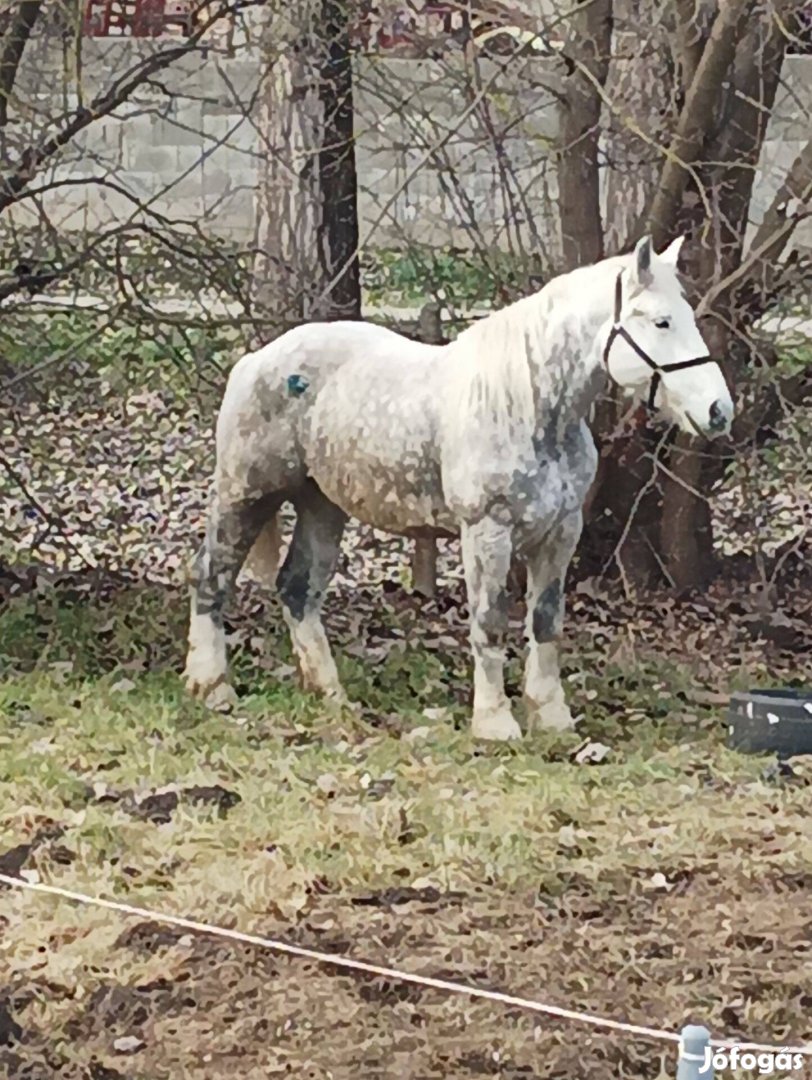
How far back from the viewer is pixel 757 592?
8477 millimetres

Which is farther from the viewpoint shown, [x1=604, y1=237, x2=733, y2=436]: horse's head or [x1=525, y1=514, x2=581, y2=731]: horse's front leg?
[x1=525, y1=514, x2=581, y2=731]: horse's front leg

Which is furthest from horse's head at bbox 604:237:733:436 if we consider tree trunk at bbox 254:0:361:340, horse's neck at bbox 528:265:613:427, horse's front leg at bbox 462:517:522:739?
tree trunk at bbox 254:0:361:340

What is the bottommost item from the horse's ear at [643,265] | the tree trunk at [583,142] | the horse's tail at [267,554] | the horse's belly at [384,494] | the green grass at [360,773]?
the green grass at [360,773]

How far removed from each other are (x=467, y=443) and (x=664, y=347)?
710 millimetres

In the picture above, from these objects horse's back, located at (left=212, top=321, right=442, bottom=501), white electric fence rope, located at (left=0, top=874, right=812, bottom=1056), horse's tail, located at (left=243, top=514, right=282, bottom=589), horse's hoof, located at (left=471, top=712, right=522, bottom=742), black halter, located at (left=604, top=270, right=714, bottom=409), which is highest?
black halter, located at (left=604, top=270, right=714, bottom=409)

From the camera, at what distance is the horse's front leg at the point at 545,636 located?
239 inches

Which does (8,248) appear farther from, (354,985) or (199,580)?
(354,985)

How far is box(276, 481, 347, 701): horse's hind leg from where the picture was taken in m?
6.54

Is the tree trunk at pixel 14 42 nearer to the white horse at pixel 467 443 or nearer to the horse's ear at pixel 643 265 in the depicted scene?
the white horse at pixel 467 443

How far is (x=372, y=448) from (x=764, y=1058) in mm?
3068

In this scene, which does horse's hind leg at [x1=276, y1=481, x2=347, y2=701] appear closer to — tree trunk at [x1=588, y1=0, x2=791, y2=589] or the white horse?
the white horse

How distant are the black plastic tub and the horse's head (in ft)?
3.19

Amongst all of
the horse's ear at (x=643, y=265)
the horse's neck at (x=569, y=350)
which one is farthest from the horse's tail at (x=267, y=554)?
the horse's ear at (x=643, y=265)

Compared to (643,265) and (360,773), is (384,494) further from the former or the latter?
(643,265)
